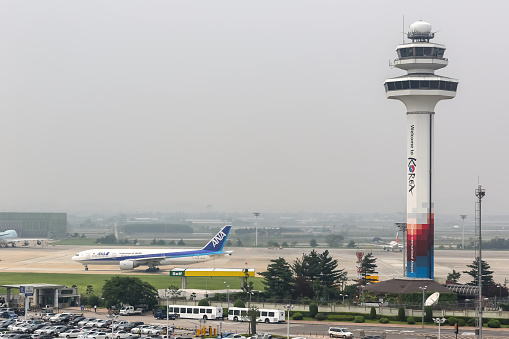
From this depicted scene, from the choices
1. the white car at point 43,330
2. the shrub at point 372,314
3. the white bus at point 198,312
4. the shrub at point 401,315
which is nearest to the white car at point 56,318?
the white car at point 43,330

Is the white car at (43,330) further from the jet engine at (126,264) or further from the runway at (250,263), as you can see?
the jet engine at (126,264)

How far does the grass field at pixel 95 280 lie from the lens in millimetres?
115375

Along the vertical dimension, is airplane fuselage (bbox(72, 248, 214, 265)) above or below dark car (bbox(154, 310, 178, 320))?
above

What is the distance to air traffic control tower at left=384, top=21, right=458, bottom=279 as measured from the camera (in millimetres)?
94562

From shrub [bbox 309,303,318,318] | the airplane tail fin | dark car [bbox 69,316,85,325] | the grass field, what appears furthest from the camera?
the airplane tail fin

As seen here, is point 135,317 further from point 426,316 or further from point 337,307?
point 426,316

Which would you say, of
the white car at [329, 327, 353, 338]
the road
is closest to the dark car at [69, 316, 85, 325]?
the road

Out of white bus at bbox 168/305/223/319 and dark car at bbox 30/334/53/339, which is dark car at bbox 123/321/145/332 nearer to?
dark car at bbox 30/334/53/339

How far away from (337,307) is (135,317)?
2304cm

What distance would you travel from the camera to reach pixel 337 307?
9038 centimetres

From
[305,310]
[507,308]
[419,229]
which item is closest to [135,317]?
[305,310]

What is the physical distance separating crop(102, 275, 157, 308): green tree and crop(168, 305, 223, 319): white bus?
5.26 metres

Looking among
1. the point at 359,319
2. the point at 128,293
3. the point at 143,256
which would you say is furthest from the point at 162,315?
the point at 143,256

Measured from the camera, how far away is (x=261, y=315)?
3398 inches
